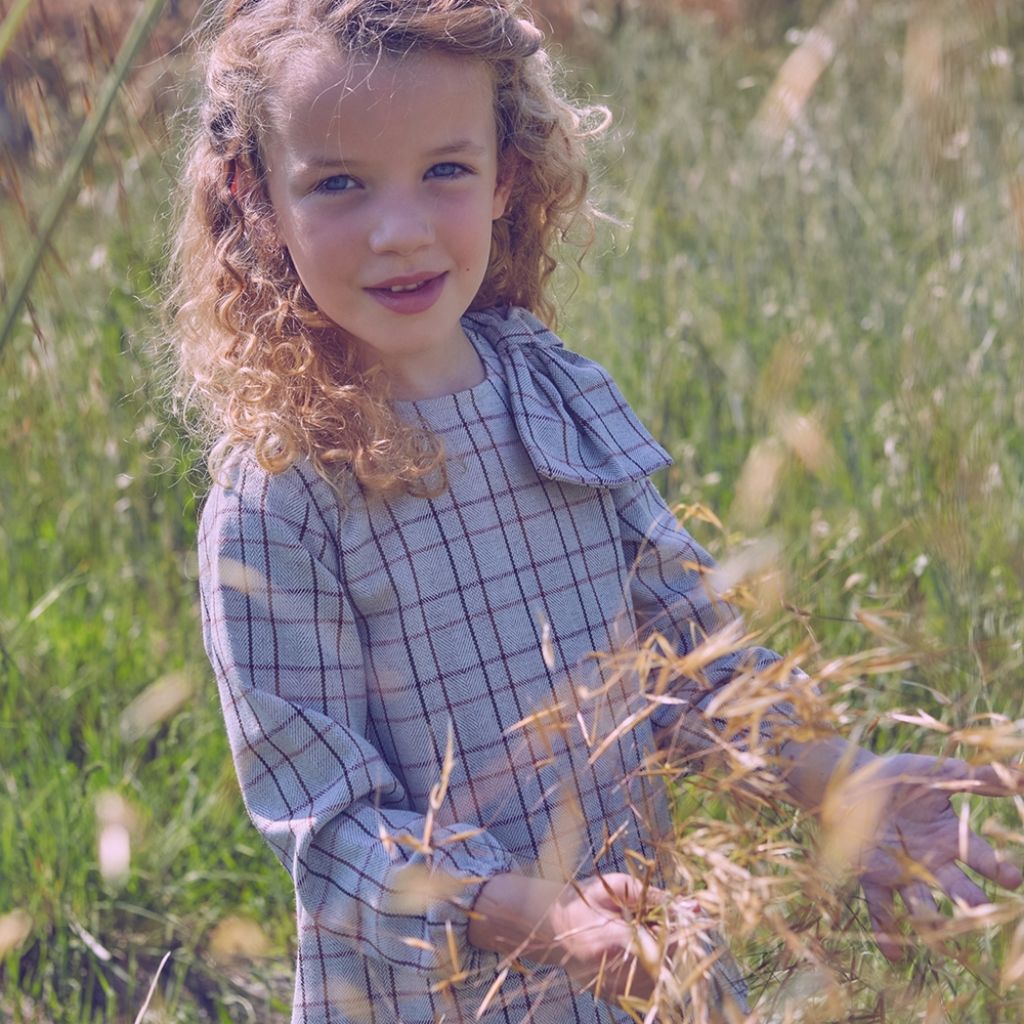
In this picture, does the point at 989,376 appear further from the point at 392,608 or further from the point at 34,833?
the point at 34,833

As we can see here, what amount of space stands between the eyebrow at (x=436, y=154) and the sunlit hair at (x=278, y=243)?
0.29 feet

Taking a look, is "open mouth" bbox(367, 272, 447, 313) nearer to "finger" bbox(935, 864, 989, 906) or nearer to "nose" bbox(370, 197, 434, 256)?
"nose" bbox(370, 197, 434, 256)

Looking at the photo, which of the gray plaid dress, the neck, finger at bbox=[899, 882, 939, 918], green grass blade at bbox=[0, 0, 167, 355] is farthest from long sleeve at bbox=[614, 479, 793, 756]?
green grass blade at bbox=[0, 0, 167, 355]

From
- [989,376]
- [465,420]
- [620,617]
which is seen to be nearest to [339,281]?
[465,420]

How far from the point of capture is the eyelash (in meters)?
1.40

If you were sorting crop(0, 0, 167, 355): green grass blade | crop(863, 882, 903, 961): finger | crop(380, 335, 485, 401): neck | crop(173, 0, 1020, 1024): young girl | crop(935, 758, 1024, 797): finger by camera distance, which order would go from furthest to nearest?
crop(380, 335, 485, 401): neck
crop(173, 0, 1020, 1024): young girl
crop(863, 882, 903, 961): finger
crop(935, 758, 1024, 797): finger
crop(0, 0, 167, 355): green grass blade

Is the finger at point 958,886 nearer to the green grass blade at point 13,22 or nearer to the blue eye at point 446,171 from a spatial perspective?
the blue eye at point 446,171

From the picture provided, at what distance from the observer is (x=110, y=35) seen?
112 centimetres

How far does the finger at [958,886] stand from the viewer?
1.21 metres

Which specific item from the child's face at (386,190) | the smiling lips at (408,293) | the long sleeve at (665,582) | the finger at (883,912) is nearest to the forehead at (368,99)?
the child's face at (386,190)

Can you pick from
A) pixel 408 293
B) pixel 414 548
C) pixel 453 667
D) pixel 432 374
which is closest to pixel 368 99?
pixel 408 293

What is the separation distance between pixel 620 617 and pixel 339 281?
450 mm

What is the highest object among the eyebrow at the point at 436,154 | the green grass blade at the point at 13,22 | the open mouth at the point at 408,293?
the green grass blade at the point at 13,22

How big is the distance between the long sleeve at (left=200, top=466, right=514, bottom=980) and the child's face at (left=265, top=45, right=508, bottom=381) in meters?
0.19
